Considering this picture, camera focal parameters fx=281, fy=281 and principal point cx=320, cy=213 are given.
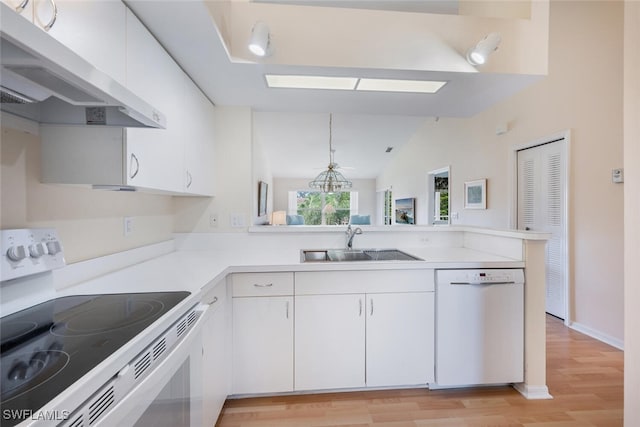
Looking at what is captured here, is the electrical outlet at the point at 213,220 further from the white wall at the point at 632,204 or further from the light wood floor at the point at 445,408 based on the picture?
the white wall at the point at 632,204

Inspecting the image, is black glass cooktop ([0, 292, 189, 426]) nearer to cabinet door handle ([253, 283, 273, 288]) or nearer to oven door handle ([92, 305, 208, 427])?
oven door handle ([92, 305, 208, 427])

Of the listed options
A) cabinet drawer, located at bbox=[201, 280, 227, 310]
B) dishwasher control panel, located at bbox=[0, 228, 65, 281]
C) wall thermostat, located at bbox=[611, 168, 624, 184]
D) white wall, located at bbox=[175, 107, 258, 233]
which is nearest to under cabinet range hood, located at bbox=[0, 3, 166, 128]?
dishwasher control panel, located at bbox=[0, 228, 65, 281]

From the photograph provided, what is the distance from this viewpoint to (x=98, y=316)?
0.91 meters

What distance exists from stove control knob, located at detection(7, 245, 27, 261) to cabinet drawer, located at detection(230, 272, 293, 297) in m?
0.91

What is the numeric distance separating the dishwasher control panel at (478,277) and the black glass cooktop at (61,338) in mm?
1485

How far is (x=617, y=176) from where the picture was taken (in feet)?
8.11

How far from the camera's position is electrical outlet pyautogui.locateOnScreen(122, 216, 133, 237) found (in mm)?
1618

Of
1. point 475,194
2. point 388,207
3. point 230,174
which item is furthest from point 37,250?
point 388,207

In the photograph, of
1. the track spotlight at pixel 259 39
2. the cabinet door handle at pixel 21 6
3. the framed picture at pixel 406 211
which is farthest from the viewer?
the framed picture at pixel 406 211

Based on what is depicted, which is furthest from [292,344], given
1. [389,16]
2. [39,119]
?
[389,16]

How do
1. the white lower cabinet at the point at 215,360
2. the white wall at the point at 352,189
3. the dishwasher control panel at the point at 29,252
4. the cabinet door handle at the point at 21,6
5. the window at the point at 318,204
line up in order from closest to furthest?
the cabinet door handle at the point at 21,6
the dishwasher control panel at the point at 29,252
the white lower cabinet at the point at 215,360
the white wall at the point at 352,189
the window at the point at 318,204

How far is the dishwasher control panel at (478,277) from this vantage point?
1.77 m

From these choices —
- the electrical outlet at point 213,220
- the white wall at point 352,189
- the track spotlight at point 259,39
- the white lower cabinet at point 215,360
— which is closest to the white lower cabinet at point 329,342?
the white lower cabinet at point 215,360

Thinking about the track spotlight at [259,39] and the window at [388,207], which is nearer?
the track spotlight at [259,39]
